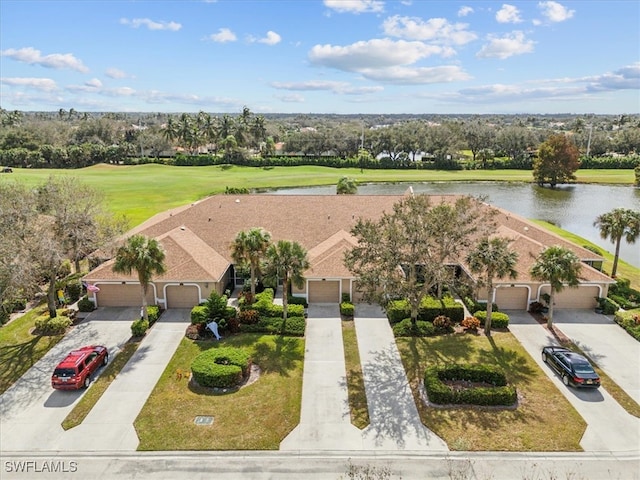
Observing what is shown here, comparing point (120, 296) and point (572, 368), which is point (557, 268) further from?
point (120, 296)

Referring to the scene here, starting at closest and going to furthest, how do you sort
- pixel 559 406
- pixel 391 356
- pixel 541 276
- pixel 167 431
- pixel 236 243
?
pixel 167 431
pixel 559 406
pixel 391 356
pixel 541 276
pixel 236 243

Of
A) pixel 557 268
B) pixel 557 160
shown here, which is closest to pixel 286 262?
pixel 557 268

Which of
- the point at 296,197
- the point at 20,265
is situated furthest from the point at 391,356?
the point at 296,197

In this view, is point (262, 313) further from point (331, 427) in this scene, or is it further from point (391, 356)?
point (331, 427)

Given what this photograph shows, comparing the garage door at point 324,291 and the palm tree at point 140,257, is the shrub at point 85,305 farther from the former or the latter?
the garage door at point 324,291

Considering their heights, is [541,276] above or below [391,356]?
above

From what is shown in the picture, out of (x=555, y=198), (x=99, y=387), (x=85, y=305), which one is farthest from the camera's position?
(x=555, y=198)

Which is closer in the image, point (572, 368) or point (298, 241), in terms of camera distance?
point (572, 368)

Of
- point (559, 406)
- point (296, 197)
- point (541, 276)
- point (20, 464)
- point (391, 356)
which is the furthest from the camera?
point (296, 197)

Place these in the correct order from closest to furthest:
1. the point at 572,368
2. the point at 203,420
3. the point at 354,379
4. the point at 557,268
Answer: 1. the point at 203,420
2. the point at 572,368
3. the point at 354,379
4. the point at 557,268
